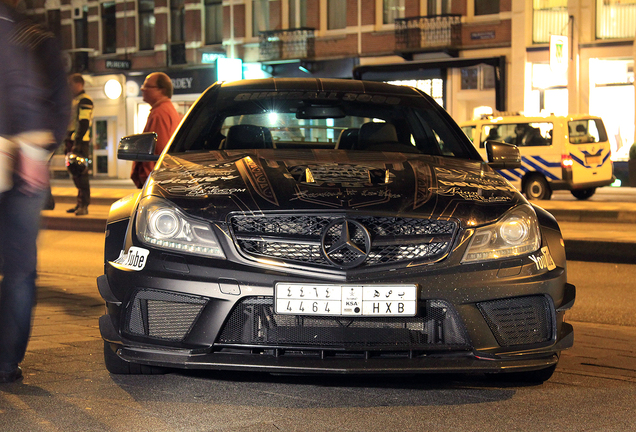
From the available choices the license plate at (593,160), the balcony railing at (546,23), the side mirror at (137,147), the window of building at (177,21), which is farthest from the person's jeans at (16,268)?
the window of building at (177,21)

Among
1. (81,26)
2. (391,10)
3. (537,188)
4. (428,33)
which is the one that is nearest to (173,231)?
(537,188)

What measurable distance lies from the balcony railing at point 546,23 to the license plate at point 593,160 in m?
8.10

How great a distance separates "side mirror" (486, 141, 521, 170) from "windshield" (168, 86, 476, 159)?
144 mm

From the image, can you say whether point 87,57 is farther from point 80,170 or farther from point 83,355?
point 83,355

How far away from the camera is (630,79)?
85.9 ft

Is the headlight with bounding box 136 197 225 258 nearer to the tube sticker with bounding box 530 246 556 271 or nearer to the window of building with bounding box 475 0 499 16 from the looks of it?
the tube sticker with bounding box 530 246 556 271

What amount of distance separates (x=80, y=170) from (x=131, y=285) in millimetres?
10754

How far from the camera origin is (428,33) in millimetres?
28984

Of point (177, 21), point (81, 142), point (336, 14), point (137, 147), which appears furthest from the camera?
point (177, 21)

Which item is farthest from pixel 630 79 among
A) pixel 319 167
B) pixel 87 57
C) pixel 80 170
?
pixel 319 167

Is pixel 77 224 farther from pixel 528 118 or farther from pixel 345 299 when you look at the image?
pixel 345 299

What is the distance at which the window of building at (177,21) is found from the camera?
1384 inches

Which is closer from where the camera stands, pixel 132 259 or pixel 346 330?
pixel 346 330

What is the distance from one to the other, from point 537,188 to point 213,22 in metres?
17.7
